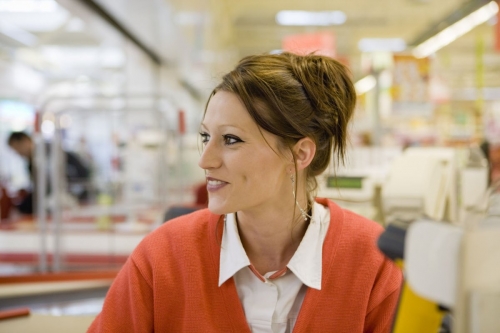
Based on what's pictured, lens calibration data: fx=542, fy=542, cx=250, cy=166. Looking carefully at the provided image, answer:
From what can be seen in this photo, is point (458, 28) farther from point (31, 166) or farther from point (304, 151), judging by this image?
point (304, 151)

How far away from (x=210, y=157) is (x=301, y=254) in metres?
0.32

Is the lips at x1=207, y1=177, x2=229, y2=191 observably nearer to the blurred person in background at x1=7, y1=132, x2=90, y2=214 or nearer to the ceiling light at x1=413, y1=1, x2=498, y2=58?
the blurred person in background at x1=7, y1=132, x2=90, y2=214

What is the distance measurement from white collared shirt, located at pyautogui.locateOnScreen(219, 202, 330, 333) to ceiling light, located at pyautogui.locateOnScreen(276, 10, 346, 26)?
39.0 feet

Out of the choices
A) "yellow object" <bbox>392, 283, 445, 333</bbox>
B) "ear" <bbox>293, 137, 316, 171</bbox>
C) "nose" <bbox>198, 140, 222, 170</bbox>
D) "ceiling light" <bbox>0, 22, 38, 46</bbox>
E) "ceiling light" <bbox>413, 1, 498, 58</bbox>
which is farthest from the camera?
"ceiling light" <bbox>0, 22, 38, 46</bbox>

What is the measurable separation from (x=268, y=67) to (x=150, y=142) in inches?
164

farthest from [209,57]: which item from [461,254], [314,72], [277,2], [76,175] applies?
[461,254]

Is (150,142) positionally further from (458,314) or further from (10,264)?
(458,314)

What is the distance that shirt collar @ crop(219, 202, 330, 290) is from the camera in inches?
49.1

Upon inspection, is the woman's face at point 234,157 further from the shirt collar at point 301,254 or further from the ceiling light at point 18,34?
the ceiling light at point 18,34

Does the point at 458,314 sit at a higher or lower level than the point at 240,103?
lower

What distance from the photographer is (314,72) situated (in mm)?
1333

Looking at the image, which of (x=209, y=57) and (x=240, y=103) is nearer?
(x=240, y=103)

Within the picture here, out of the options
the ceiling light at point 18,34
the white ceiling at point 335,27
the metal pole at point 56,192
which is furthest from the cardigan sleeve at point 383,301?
the ceiling light at point 18,34

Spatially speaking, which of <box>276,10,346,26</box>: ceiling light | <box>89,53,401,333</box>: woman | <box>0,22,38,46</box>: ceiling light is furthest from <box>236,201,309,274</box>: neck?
<box>276,10,346,26</box>: ceiling light
